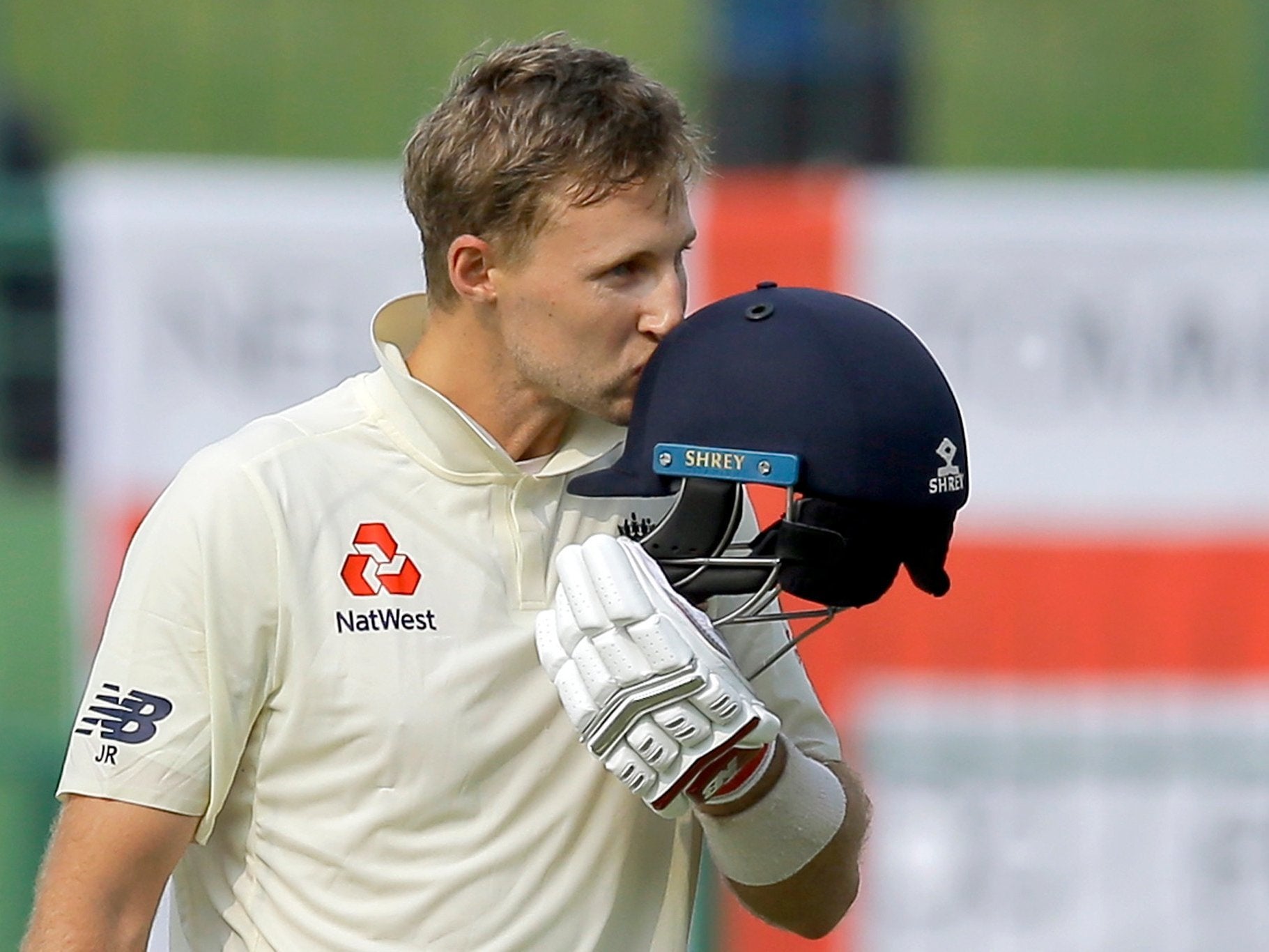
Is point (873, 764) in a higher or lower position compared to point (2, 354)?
lower

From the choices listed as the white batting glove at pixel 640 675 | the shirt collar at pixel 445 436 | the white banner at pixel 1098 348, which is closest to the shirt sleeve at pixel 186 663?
the shirt collar at pixel 445 436

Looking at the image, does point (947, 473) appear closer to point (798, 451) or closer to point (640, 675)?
point (798, 451)

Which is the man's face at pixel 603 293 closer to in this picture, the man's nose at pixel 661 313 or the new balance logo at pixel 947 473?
the man's nose at pixel 661 313

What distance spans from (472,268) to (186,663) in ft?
1.75

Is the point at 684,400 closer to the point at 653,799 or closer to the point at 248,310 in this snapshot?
the point at 653,799

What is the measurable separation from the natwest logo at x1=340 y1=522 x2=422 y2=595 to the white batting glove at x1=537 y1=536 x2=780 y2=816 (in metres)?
0.22

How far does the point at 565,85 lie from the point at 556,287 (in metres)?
0.22

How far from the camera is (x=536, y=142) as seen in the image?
222 cm

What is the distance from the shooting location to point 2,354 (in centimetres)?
501

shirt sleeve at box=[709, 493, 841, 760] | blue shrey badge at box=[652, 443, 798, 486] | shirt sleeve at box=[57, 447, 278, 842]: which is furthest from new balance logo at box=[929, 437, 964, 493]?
shirt sleeve at box=[57, 447, 278, 842]

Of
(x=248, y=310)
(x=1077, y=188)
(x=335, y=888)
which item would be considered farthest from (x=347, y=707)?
(x=1077, y=188)

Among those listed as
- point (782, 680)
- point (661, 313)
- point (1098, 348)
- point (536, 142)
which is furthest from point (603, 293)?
point (1098, 348)

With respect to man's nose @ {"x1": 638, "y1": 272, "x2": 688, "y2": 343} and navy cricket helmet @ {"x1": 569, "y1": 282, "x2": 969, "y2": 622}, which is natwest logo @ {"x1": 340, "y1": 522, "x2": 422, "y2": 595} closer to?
navy cricket helmet @ {"x1": 569, "y1": 282, "x2": 969, "y2": 622}

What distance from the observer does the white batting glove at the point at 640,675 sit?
6.56 ft
